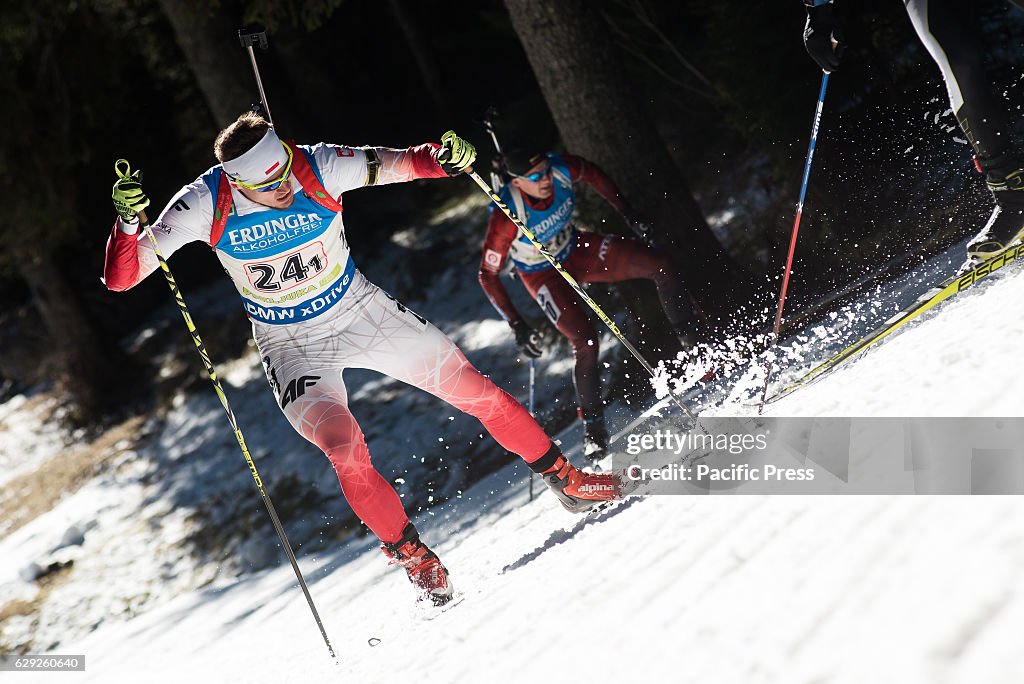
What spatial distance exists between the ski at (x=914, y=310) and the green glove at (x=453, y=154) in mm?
1939

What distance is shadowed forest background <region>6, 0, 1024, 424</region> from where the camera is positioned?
616 cm

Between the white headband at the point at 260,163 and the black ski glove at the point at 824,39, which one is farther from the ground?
the white headband at the point at 260,163

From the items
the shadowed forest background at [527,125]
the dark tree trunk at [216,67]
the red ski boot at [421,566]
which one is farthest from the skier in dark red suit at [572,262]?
the dark tree trunk at [216,67]

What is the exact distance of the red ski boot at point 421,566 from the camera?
405cm

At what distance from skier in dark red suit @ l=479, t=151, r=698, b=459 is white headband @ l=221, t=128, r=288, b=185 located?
5.97 ft

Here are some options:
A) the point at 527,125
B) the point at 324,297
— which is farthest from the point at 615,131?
the point at 527,125

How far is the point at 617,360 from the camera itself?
7.06m

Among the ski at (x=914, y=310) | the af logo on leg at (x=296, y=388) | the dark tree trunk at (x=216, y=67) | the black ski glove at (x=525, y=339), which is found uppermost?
the dark tree trunk at (x=216, y=67)

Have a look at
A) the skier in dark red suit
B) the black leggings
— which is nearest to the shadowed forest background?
the skier in dark red suit

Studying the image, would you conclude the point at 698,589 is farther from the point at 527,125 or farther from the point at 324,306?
the point at 527,125

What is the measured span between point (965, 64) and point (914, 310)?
1.26 metres

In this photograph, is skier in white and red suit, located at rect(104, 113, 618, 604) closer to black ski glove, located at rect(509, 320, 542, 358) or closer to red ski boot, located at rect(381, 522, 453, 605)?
red ski boot, located at rect(381, 522, 453, 605)

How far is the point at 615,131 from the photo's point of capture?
6281 mm

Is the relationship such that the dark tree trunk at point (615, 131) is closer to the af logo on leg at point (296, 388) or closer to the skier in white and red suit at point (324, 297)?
the skier in white and red suit at point (324, 297)
